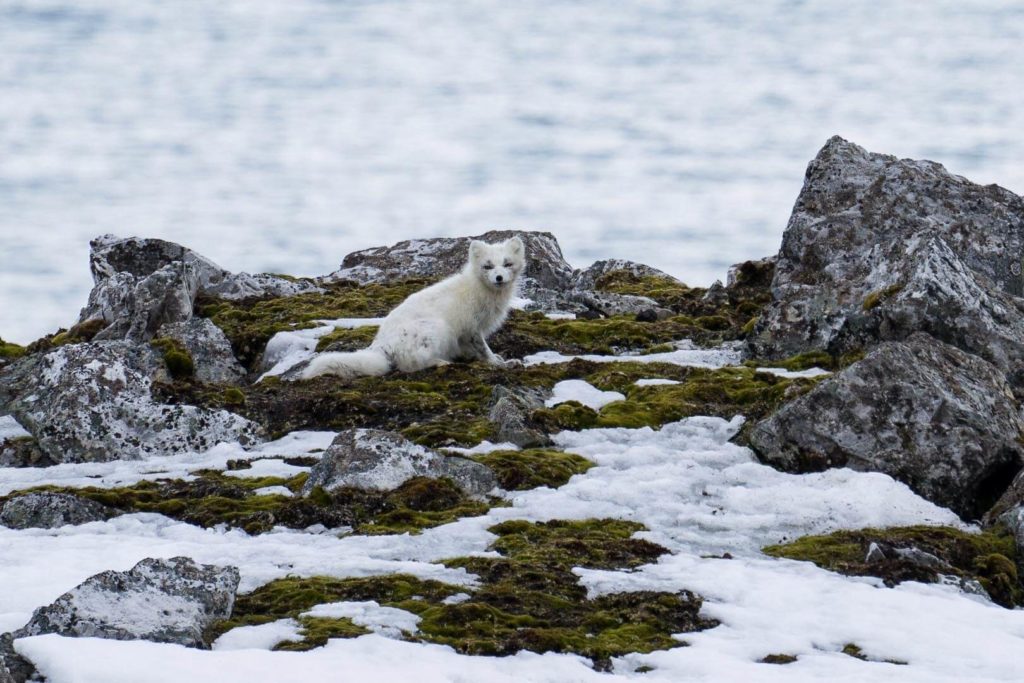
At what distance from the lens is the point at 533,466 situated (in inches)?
661

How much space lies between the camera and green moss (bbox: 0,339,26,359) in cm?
2867

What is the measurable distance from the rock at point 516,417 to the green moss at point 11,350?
555 inches

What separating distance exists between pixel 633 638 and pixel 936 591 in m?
3.80

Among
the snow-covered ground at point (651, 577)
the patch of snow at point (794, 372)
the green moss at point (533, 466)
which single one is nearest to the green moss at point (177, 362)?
the snow-covered ground at point (651, 577)

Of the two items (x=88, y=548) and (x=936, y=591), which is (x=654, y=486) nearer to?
(x=936, y=591)

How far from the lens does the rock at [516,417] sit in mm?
18281

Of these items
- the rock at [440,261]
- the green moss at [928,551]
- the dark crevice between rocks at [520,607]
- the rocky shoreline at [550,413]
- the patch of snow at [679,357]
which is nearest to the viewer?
the dark crevice between rocks at [520,607]

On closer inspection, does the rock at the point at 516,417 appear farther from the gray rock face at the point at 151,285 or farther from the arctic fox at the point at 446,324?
the gray rock face at the point at 151,285

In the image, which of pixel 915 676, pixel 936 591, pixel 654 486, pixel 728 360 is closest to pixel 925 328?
pixel 728 360

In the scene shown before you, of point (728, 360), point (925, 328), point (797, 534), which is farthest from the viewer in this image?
point (728, 360)

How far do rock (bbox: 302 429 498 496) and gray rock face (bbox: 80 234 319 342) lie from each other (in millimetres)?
12522

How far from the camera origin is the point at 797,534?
585 inches

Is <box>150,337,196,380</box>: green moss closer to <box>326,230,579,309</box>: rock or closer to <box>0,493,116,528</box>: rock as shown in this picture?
<box>0,493,116,528</box>: rock

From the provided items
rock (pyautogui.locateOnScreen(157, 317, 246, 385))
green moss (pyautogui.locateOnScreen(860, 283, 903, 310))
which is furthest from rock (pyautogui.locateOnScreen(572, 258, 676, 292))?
green moss (pyautogui.locateOnScreen(860, 283, 903, 310))
